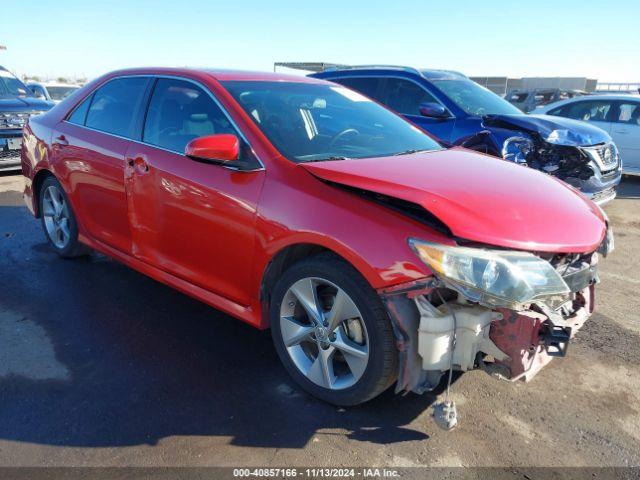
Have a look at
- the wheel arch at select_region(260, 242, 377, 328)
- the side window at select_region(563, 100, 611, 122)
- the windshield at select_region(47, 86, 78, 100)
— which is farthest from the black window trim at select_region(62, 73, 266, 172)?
the windshield at select_region(47, 86, 78, 100)

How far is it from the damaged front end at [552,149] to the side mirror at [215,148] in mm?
3944

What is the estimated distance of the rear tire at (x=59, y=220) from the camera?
4582 mm

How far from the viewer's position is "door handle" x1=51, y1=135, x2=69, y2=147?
4.37 metres

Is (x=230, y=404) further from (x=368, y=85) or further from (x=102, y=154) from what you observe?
(x=368, y=85)

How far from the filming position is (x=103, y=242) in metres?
4.16

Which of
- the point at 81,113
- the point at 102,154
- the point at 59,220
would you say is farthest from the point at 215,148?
the point at 59,220

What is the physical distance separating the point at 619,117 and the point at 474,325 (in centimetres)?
904

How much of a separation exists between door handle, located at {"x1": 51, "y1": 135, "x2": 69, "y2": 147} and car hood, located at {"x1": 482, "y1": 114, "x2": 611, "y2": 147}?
15.0 ft

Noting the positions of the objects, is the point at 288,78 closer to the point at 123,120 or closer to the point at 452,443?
the point at 123,120

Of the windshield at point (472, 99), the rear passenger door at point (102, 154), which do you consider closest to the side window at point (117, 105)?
the rear passenger door at point (102, 154)

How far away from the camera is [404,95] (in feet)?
24.1

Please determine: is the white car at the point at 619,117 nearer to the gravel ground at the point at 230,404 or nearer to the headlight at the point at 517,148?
the headlight at the point at 517,148

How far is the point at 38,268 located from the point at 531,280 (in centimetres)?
418

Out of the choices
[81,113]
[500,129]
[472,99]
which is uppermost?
[81,113]
